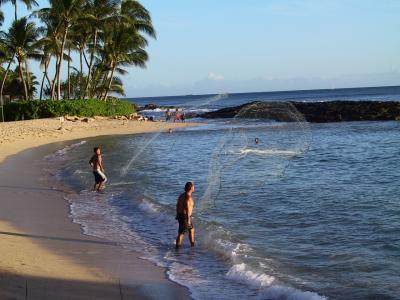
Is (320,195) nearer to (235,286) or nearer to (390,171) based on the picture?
(390,171)

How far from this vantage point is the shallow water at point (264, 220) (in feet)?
27.4

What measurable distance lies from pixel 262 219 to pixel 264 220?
0.35 ft

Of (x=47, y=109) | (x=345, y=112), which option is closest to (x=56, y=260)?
(x=47, y=109)

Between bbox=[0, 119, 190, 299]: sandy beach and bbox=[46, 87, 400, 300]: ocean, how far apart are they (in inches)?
16.2

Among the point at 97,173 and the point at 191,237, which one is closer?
the point at 191,237

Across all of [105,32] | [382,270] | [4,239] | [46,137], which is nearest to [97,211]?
[4,239]

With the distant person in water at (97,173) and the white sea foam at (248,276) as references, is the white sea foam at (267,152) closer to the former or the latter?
the distant person in water at (97,173)

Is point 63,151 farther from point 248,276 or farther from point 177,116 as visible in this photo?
point 177,116

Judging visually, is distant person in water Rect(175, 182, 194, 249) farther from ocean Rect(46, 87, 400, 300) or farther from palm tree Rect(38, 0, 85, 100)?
palm tree Rect(38, 0, 85, 100)

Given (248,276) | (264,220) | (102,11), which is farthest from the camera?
(102,11)

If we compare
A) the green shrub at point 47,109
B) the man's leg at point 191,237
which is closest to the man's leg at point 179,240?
the man's leg at point 191,237

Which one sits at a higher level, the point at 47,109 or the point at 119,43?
the point at 119,43

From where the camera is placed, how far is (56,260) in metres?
9.05

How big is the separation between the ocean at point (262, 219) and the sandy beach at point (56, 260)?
41cm
